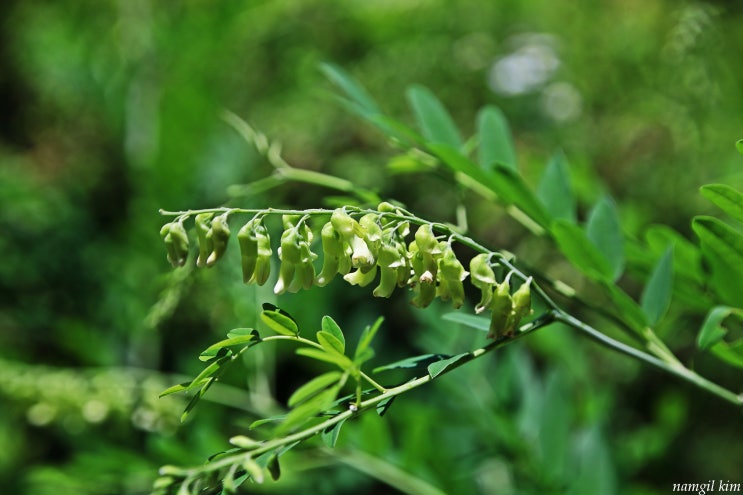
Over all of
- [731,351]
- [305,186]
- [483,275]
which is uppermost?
[483,275]

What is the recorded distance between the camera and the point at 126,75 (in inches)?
71.1

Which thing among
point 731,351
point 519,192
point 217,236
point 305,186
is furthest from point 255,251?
point 305,186

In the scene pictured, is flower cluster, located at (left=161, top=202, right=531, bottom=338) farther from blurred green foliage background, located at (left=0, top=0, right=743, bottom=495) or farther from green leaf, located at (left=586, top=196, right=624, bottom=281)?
blurred green foliage background, located at (left=0, top=0, right=743, bottom=495)

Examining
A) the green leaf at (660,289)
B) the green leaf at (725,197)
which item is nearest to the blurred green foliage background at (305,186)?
the green leaf at (660,289)

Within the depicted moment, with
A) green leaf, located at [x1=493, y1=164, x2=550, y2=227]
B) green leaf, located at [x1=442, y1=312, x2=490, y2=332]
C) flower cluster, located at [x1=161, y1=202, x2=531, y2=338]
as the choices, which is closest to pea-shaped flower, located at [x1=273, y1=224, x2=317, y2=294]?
flower cluster, located at [x1=161, y1=202, x2=531, y2=338]

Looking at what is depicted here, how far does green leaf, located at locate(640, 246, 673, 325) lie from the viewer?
2.09 feet

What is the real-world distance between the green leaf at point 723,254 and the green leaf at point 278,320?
0.28 meters

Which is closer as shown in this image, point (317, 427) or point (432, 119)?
point (317, 427)

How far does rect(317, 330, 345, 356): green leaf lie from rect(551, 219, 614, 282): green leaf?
20 cm

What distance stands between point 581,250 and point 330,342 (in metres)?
0.24

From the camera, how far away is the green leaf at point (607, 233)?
68cm

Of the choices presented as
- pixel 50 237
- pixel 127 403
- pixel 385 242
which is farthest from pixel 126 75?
pixel 385 242

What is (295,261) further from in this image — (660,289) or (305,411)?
(660,289)

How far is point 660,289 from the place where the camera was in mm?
640
